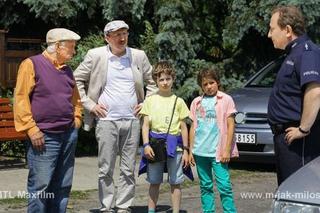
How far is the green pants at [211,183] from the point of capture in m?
5.77

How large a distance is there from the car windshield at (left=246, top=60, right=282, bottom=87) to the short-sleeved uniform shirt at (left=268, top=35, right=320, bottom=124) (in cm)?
542

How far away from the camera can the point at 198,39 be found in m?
11.1

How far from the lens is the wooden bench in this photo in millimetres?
8438

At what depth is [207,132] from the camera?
5848mm

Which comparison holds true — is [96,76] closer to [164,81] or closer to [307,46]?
[164,81]

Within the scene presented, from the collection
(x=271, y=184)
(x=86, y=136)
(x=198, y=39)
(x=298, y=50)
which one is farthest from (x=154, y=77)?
(x=198, y=39)

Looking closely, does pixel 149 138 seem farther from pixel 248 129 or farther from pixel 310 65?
pixel 248 129

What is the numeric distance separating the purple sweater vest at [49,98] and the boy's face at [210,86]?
138cm

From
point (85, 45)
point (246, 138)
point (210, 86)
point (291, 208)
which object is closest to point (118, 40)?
point (210, 86)

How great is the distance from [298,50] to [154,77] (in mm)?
1998

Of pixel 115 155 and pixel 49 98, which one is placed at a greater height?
pixel 49 98

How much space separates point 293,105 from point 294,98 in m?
0.05

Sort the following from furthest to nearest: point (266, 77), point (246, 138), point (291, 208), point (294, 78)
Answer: point (266, 77), point (246, 138), point (294, 78), point (291, 208)

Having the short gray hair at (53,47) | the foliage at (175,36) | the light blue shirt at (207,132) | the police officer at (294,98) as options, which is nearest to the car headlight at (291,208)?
the police officer at (294,98)
